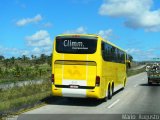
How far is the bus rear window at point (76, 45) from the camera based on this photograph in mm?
19203

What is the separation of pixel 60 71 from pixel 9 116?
5.29 meters

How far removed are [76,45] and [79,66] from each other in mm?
1029

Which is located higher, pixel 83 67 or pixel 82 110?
pixel 83 67

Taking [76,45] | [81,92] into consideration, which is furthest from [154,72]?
[81,92]

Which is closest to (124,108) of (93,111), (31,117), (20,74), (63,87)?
(93,111)

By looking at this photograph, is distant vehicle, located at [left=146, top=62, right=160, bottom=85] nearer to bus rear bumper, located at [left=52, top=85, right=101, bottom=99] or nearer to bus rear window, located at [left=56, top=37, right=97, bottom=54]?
bus rear window, located at [left=56, top=37, right=97, bottom=54]

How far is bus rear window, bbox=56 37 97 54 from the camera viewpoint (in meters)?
19.2

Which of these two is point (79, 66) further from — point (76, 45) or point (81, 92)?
point (81, 92)

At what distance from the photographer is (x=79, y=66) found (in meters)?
19.1

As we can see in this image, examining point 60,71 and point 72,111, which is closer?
point 72,111

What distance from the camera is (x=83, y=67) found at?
1906 cm

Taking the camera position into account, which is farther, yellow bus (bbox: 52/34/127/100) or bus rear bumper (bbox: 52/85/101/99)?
yellow bus (bbox: 52/34/127/100)

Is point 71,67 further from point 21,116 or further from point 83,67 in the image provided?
point 21,116

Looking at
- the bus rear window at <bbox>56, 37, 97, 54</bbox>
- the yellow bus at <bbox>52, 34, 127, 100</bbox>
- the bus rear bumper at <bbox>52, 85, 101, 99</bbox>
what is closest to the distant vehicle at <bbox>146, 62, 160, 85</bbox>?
the yellow bus at <bbox>52, 34, 127, 100</bbox>
